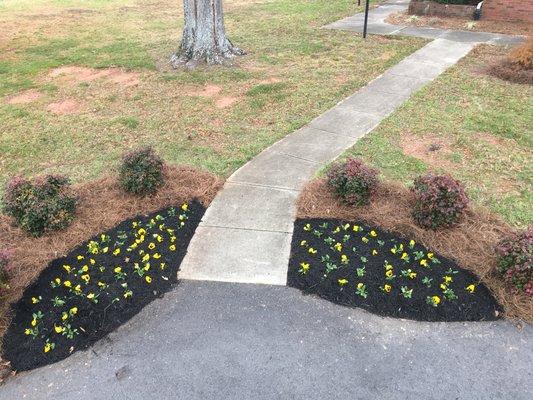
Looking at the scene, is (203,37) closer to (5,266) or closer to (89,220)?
(89,220)

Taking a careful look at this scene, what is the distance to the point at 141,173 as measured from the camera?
248 inches

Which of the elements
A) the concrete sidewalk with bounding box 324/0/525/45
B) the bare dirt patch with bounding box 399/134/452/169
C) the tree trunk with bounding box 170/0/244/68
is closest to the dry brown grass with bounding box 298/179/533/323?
the bare dirt patch with bounding box 399/134/452/169

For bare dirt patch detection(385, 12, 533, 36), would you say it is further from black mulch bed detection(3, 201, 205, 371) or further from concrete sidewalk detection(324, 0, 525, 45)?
black mulch bed detection(3, 201, 205, 371)

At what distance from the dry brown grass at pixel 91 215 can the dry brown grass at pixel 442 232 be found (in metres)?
1.58

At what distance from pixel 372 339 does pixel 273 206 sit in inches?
97.1

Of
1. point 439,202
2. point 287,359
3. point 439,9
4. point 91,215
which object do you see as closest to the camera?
point 287,359

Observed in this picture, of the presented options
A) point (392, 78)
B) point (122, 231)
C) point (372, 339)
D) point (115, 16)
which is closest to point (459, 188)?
point (372, 339)

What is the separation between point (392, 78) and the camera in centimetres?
1055

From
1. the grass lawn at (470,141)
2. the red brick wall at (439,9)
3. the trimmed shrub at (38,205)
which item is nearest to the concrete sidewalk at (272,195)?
the grass lawn at (470,141)

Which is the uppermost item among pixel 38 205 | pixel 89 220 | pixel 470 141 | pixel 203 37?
pixel 203 37

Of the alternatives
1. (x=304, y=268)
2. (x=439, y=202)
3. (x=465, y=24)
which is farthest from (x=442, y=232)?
(x=465, y=24)

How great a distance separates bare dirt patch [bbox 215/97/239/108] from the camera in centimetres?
976

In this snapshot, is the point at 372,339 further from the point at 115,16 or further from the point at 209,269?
the point at 115,16

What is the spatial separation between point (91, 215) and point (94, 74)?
24.0ft
